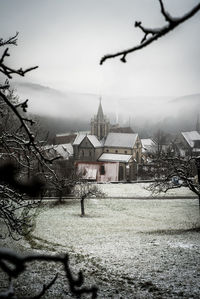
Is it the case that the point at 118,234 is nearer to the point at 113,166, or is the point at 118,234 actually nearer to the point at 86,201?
the point at 86,201

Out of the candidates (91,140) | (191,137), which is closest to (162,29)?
(91,140)

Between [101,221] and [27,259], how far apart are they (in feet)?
79.0

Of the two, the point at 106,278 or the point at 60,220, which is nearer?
the point at 106,278

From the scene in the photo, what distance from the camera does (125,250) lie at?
14156mm

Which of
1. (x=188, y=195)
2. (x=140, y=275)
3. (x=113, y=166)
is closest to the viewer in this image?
(x=140, y=275)

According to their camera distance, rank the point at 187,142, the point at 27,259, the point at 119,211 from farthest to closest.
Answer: the point at 187,142 → the point at 119,211 → the point at 27,259

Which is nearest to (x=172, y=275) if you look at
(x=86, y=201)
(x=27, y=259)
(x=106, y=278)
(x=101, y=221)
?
(x=106, y=278)

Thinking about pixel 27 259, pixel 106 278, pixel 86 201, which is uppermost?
pixel 27 259

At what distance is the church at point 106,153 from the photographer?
61125mm

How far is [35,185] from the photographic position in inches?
118

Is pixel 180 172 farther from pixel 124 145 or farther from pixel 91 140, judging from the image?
pixel 91 140

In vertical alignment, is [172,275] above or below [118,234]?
→ above

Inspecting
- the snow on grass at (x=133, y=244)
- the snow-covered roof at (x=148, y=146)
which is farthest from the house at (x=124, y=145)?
the snow on grass at (x=133, y=244)

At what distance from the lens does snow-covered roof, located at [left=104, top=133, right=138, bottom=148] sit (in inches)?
2859
